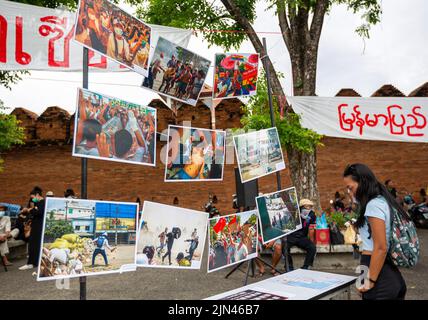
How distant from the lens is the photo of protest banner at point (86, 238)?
7.25ft

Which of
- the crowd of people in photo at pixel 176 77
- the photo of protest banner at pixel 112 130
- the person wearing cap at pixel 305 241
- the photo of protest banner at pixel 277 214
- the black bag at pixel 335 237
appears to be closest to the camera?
the photo of protest banner at pixel 112 130

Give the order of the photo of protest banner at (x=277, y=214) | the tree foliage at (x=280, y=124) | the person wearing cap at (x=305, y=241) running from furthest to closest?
the tree foliage at (x=280, y=124) < the person wearing cap at (x=305, y=241) < the photo of protest banner at (x=277, y=214)

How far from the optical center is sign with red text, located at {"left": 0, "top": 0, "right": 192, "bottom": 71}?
391cm

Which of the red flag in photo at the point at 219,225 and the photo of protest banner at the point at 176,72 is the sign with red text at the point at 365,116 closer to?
the photo of protest banner at the point at 176,72

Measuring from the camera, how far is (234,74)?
4.02m

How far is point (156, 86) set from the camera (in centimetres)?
315

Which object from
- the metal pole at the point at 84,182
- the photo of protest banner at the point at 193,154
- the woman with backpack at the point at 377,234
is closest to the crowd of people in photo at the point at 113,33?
the metal pole at the point at 84,182

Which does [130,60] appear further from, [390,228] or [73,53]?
[390,228]

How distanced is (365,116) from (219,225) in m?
4.39

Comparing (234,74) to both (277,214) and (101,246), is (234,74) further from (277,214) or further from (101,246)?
(101,246)

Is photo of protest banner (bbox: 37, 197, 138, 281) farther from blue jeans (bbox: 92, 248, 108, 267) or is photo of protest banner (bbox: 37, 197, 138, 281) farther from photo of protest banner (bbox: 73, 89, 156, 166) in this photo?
photo of protest banner (bbox: 73, 89, 156, 166)

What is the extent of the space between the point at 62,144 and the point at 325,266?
40.9 feet

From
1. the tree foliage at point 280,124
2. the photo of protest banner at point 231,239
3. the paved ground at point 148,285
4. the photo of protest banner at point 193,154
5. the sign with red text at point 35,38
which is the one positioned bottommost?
the paved ground at point 148,285

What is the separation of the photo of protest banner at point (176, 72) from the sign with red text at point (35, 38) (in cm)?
131
